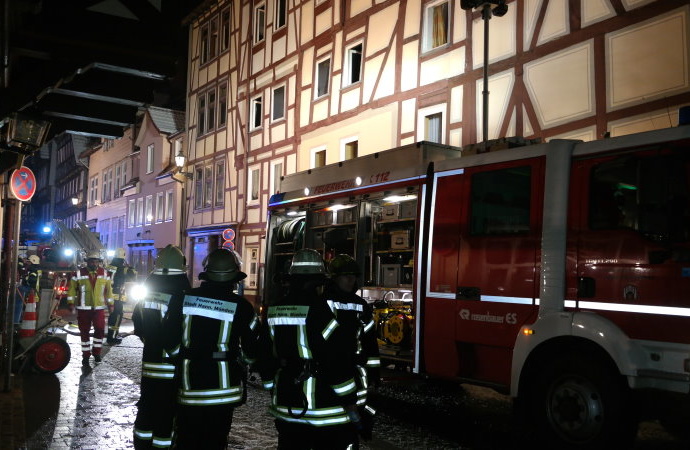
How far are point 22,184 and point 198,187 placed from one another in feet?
67.3

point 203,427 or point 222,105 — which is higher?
point 222,105

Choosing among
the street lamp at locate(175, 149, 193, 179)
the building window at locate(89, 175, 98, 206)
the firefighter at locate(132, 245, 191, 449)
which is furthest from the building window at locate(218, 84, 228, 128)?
the building window at locate(89, 175, 98, 206)

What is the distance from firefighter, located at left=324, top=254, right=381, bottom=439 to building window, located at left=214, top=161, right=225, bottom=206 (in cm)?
2244

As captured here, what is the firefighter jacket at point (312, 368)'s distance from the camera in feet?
12.2

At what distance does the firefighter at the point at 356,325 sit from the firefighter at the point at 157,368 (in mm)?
1288

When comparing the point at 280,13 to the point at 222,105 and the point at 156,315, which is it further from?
the point at 156,315

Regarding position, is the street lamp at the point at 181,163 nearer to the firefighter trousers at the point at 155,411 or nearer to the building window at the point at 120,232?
the building window at the point at 120,232

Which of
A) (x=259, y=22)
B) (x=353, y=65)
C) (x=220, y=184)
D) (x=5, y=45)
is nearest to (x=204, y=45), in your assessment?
(x=259, y=22)

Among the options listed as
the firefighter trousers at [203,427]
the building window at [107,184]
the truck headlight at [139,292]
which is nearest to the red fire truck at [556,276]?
the firefighter trousers at [203,427]

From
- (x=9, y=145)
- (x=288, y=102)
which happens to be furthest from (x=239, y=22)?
(x=9, y=145)

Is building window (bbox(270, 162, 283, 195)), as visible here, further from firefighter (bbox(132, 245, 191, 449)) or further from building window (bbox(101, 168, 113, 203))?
building window (bbox(101, 168, 113, 203))

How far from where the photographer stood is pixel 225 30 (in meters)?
26.5

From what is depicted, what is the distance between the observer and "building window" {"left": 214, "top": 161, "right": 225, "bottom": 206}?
→ 26.3 metres


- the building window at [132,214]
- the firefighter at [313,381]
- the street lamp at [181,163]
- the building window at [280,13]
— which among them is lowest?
the firefighter at [313,381]
